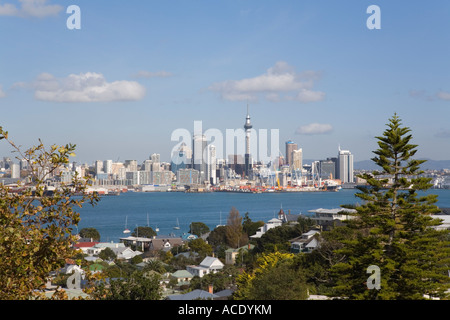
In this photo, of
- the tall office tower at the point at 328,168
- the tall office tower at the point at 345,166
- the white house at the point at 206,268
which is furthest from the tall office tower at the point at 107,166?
the white house at the point at 206,268

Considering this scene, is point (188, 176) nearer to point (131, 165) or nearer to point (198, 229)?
point (131, 165)

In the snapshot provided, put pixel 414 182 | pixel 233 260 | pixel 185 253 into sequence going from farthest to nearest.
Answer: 1. pixel 185 253
2. pixel 233 260
3. pixel 414 182

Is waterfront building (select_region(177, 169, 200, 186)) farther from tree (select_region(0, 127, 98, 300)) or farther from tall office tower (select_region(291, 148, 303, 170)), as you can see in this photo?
tree (select_region(0, 127, 98, 300))

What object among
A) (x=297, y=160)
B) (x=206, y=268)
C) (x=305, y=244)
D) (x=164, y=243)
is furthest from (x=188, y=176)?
(x=305, y=244)

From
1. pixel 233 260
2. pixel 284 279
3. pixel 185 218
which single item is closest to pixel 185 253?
pixel 233 260

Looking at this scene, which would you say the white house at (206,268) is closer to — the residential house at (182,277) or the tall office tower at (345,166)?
the residential house at (182,277)

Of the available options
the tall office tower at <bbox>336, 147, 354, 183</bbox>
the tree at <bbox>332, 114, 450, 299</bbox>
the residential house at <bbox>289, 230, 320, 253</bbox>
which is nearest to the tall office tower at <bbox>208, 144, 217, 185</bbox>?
the tall office tower at <bbox>336, 147, 354, 183</bbox>
